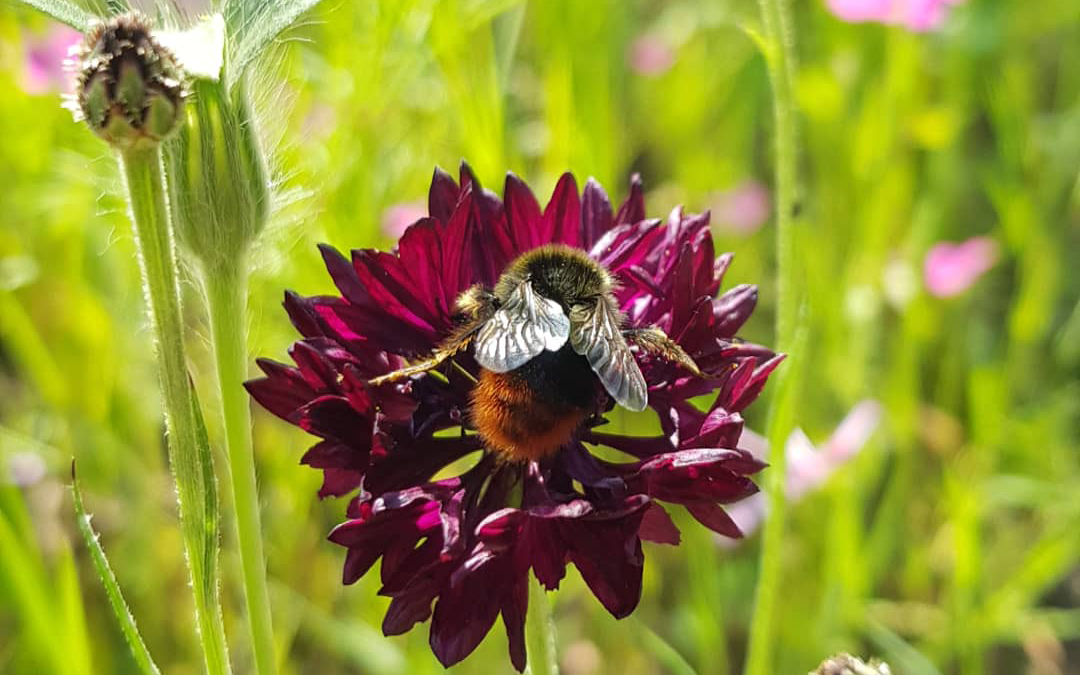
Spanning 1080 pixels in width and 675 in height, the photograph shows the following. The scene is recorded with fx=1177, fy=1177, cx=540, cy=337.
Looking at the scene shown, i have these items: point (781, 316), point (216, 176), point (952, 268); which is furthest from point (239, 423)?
point (952, 268)

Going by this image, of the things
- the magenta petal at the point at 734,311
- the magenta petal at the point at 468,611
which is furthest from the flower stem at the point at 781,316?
the magenta petal at the point at 468,611

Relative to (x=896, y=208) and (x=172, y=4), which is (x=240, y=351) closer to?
(x=172, y=4)

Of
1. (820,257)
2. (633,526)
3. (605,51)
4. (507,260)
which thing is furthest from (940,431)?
(633,526)

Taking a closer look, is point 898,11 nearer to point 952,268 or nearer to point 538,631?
point 952,268

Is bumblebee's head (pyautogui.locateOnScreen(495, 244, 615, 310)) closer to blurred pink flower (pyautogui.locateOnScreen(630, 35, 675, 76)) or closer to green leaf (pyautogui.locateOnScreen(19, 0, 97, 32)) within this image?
green leaf (pyautogui.locateOnScreen(19, 0, 97, 32))

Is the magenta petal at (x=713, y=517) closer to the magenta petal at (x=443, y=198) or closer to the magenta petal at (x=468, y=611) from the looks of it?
the magenta petal at (x=468, y=611)
